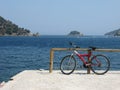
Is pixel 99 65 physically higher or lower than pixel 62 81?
higher

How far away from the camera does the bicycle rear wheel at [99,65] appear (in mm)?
14078

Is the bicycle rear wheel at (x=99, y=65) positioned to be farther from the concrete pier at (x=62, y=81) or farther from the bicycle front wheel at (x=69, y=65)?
the bicycle front wheel at (x=69, y=65)

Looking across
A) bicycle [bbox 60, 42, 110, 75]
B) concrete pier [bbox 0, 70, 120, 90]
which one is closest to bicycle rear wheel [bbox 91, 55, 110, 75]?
bicycle [bbox 60, 42, 110, 75]

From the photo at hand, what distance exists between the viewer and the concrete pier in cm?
1116

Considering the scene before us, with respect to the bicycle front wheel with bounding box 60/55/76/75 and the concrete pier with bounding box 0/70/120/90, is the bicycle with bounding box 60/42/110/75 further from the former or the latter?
the concrete pier with bounding box 0/70/120/90

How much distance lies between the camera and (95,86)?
11.4 meters

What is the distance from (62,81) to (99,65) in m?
2.33

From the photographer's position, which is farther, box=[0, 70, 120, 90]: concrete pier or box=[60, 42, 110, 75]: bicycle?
box=[60, 42, 110, 75]: bicycle

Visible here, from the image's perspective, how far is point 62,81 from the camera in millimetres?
12328

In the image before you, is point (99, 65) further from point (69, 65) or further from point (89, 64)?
point (69, 65)

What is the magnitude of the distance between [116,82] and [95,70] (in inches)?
82.8

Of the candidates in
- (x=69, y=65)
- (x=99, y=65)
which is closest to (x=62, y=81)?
(x=69, y=65)

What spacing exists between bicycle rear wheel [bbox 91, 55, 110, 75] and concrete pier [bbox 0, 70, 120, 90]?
21 cm

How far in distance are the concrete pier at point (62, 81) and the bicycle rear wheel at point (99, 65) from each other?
214 mm
